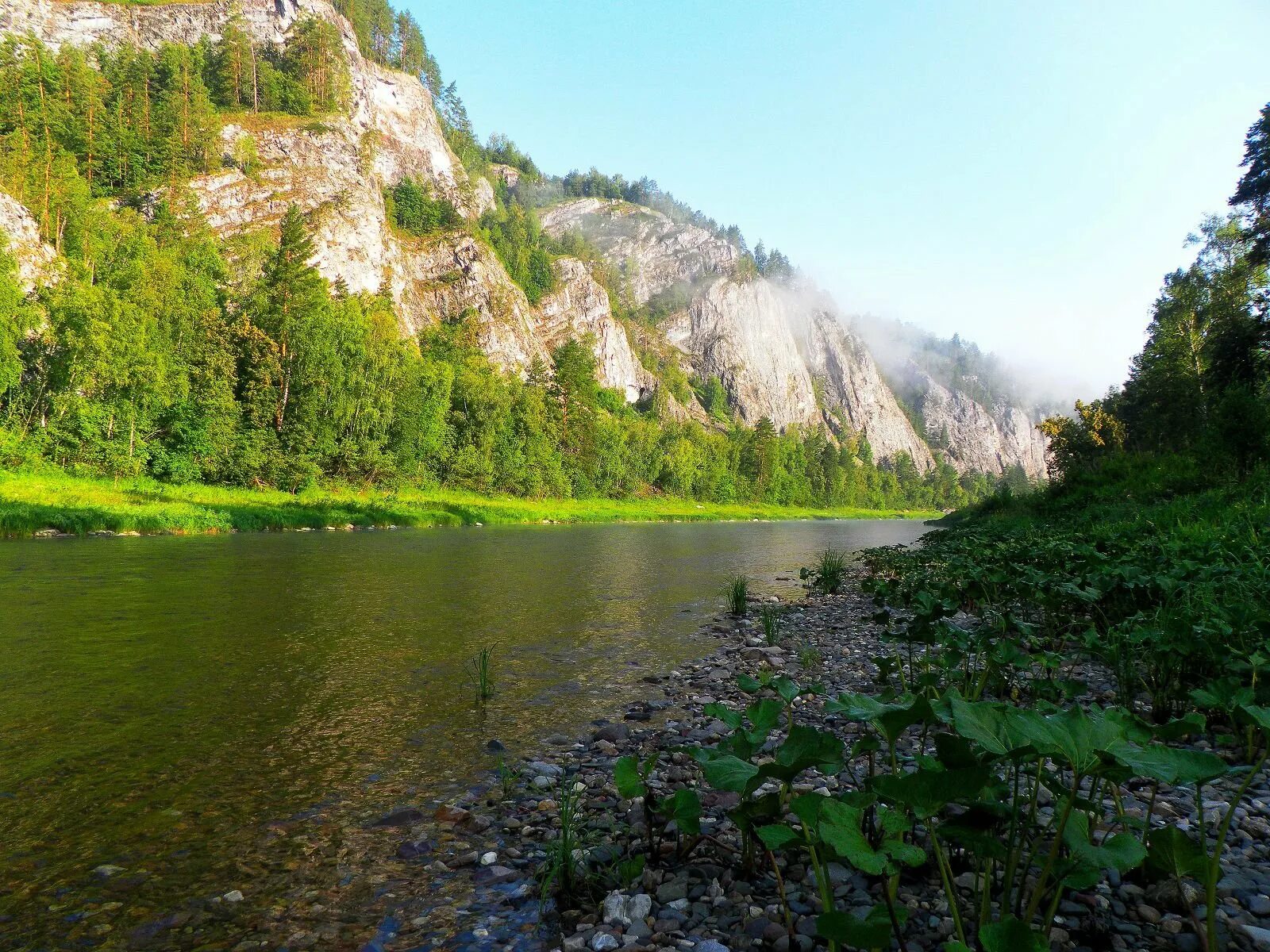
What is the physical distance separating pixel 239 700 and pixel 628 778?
6786mm

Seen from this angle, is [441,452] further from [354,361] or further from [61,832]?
[61,832]

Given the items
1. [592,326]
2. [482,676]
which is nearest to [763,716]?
[482,676]

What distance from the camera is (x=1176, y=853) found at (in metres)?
2.83

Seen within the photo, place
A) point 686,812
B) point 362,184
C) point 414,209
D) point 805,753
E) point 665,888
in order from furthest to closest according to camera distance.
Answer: point 414,209 < point 362,184 < point 665,888 < point 686,812 < point 805,753

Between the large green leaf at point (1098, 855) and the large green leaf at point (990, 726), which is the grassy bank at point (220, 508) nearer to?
the large green leaf at point (990, 726)

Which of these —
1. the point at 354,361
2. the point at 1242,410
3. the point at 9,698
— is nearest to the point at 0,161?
the point at 354,361

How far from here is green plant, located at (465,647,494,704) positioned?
28.2ft

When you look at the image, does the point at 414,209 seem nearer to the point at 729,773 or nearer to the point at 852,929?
the point at 729,773

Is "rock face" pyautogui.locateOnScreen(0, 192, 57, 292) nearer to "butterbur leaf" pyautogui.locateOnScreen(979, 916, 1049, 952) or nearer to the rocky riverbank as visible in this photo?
the rocky riverbank

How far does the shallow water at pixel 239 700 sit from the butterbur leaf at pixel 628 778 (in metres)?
2.57

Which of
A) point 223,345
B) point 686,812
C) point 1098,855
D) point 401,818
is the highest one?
point 223,345

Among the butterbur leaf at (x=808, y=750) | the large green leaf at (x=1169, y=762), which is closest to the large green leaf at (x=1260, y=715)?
the large green leaf at (x=1169, y=762)

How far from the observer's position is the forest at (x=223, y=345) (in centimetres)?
4425

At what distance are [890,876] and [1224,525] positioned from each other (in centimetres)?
1576
